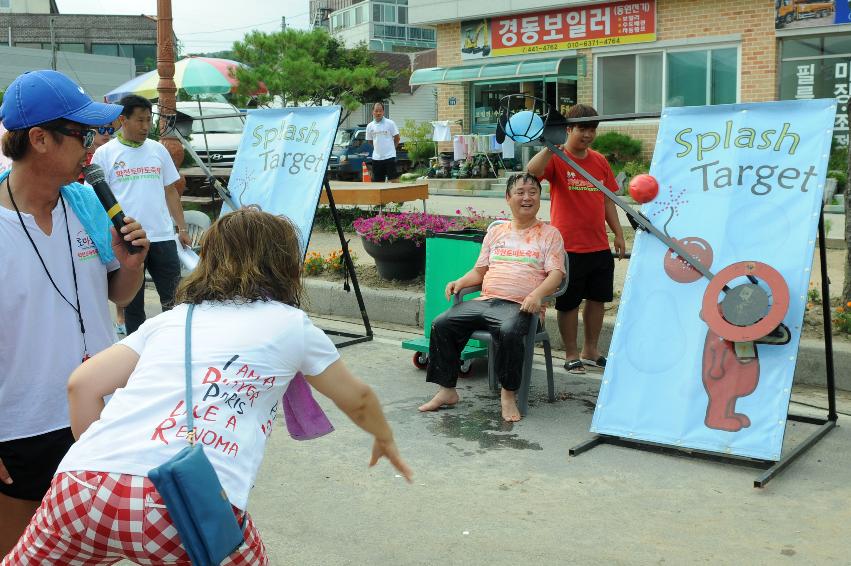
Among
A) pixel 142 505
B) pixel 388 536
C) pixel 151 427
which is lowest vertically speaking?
pixel 388 536

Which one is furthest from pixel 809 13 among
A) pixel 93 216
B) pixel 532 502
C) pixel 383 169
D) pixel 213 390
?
pixel 213 390

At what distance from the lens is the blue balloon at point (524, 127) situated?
5.56 metres

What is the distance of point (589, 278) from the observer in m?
6.96

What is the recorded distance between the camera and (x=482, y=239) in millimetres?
6973

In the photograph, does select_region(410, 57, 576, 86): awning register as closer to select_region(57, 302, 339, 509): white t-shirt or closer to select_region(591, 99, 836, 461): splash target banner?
select_region(591, 99, 836, 461): splash target banner

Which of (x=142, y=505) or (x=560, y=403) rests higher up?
(x=142, y=505)

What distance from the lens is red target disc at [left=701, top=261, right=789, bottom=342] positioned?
494 centimetres

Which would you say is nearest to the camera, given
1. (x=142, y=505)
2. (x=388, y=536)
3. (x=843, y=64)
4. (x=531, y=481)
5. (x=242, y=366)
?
(x=142, y=505)

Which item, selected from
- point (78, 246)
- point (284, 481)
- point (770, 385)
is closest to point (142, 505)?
point (78, 246)

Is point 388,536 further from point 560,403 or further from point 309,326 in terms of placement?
point 560,403

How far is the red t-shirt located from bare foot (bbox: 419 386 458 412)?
4.72 feet

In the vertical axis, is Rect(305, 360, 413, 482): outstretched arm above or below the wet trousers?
above

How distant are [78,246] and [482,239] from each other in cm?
413

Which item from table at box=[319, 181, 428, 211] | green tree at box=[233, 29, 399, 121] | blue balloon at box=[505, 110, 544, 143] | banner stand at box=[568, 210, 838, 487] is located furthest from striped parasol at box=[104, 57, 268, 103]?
banner stand at box=[568, 210, 838, 487]
